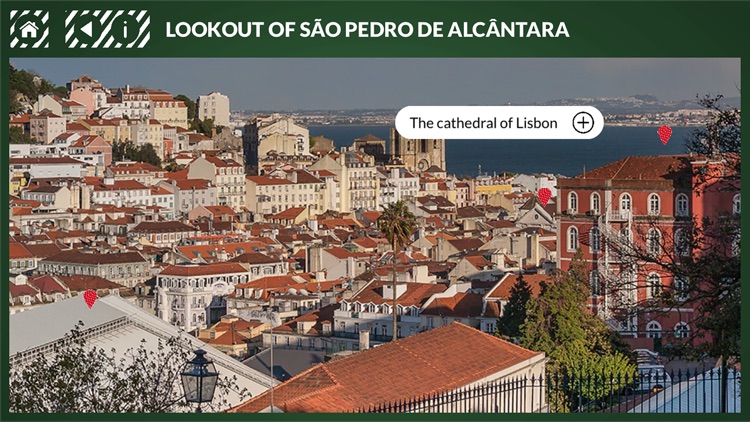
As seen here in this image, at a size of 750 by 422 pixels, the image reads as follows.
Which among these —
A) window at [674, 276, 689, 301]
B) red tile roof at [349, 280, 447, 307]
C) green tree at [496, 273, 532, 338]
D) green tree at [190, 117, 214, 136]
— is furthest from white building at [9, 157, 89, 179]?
window at [674, 276, 689, 301]

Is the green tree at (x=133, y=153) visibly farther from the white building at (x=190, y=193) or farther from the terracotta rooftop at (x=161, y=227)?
the terracotta rooftop at (x=161, y=227)

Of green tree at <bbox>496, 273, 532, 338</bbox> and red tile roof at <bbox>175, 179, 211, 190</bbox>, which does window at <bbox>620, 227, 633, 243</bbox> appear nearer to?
green tree at <bbox>496, 273, 532, 338</bbox>

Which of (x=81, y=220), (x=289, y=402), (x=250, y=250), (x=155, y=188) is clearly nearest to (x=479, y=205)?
(x=155, y=188)

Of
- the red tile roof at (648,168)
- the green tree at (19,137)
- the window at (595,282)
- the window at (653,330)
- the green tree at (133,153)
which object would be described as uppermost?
the green tree at (19,137)

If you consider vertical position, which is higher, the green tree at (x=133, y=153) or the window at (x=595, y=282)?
the green tree at (x=133, y=153)

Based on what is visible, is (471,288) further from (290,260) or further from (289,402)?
(289,402)

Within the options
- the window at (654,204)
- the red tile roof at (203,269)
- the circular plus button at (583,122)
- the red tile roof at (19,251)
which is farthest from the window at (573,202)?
the circular plus button at (583,122)
